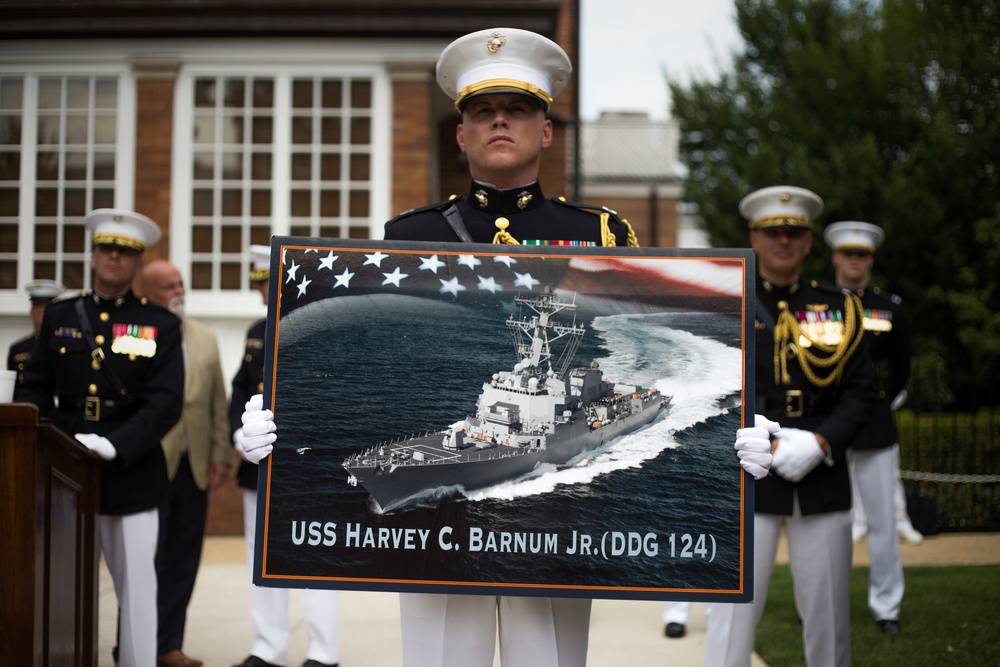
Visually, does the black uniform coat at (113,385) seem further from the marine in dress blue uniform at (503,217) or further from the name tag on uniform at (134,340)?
the marine in dress blue uniform at (503,217)

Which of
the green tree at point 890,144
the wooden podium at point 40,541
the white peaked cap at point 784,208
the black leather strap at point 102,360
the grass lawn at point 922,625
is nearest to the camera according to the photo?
the wooden podium at point 40,541

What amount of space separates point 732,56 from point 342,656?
20505 mm

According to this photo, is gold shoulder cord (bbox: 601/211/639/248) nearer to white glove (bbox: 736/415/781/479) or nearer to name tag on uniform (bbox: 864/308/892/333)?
white glove (bbox: 736/415/781/479)

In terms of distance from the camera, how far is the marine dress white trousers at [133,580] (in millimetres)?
4922

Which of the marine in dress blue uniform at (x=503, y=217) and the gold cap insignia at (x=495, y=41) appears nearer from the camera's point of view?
the marine in dress blue uniform at (x=503, y=217)

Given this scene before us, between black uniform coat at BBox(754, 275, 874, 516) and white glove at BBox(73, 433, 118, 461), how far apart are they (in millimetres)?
2835

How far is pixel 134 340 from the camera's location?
510 centimetres

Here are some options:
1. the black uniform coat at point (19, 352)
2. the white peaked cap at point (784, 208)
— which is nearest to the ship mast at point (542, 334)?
the white peaked cap at point (784, 208)

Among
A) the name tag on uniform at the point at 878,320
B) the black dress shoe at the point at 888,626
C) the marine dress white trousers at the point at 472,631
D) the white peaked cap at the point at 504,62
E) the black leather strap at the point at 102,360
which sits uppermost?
the white peaked cap at the point at 504,62

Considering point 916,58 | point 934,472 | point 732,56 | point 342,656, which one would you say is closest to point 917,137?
point 916,58

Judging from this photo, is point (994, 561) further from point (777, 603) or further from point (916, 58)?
point (916, 58)

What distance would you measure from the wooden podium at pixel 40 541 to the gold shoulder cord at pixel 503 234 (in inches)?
73.2

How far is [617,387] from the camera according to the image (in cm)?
276

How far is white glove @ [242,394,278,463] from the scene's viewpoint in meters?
2.67
